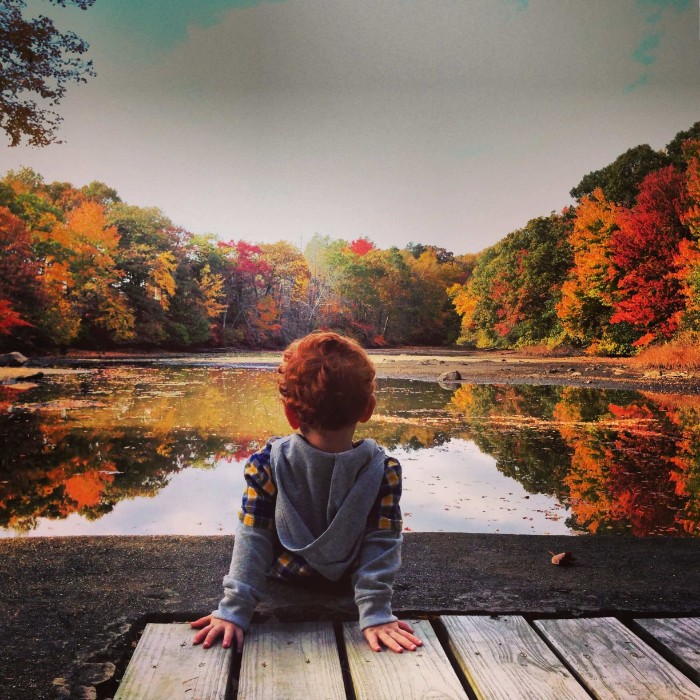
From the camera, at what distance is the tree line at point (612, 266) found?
18.5m

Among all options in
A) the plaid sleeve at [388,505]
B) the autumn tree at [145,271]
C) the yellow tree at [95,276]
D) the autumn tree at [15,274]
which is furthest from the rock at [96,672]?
the autumn tree at [145,271]

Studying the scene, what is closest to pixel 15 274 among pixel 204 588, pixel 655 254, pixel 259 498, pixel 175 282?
pixel 175 282

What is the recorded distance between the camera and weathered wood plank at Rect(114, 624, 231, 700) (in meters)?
1.26

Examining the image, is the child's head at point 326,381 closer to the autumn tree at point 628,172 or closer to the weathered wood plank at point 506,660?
the weathered wood plank at point 506,660

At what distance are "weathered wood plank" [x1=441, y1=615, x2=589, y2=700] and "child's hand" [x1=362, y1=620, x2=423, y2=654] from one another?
106 mm

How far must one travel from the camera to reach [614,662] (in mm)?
1409

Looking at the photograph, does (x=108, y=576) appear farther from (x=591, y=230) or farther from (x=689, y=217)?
(x=591, y=230)

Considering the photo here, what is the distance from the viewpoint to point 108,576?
85.5 inches

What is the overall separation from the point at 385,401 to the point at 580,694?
7816mm

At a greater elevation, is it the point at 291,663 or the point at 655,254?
the point at 655,254

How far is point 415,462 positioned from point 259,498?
3137 mm

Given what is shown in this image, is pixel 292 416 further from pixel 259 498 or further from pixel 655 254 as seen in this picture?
pixel 655 254

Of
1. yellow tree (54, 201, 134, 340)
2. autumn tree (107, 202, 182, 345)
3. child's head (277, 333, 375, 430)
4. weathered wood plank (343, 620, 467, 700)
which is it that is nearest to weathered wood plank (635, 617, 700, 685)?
weathered wood plank (343, 620, 467, 700)

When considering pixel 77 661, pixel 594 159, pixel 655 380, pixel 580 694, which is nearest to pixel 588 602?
pixel 580 694
